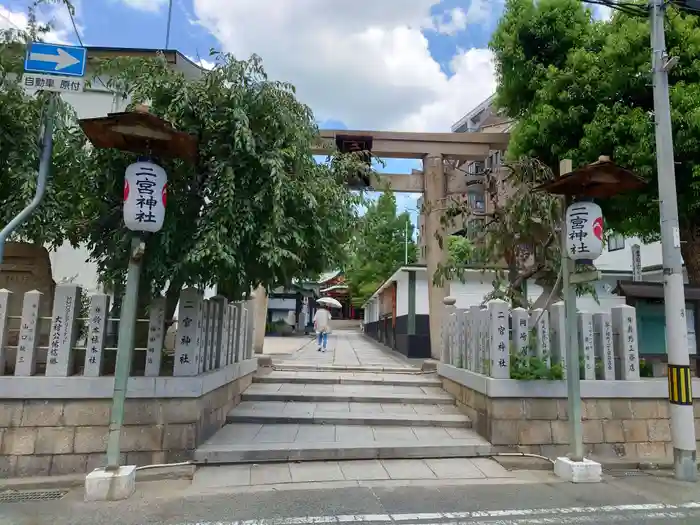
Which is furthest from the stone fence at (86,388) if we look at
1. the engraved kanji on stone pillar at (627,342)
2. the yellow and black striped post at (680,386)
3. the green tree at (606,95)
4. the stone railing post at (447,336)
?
the green tree at (606,95)

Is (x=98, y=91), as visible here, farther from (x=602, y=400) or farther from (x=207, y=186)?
(x=602, y=400)

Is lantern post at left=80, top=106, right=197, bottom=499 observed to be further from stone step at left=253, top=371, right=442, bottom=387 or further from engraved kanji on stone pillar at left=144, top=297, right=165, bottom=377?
stone step at left=253, top=371, right=442, bottom=387

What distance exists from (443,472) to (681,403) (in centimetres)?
300

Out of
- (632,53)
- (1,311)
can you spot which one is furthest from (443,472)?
(632,53)

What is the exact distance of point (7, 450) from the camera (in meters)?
5.02

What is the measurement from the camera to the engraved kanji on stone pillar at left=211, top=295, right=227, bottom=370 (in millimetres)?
6352

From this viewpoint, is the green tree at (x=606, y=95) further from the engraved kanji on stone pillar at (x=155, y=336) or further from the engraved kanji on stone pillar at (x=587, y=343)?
the engraved kanji on stone pillar at (x=155, y=336)

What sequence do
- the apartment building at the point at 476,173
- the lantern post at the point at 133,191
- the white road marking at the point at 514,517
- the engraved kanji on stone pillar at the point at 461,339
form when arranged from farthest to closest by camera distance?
the apartment building at the point at 476,173 → the engraved kanji on stone pillar at the point at 461,339 → the lantern post at the point at 133,191 → the white road marking at the point at 514,517

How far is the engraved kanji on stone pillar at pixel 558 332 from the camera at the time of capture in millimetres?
6238

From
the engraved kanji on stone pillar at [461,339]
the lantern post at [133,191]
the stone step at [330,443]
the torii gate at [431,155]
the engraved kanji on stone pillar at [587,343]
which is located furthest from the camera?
the torii gate at [431,155]

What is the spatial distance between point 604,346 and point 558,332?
0.68 metres

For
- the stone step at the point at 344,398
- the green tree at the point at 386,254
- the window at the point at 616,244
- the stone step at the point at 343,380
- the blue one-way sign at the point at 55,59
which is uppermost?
the green tree at the point at 386,254

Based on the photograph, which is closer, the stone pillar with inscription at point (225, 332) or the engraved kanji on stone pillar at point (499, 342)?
the engraved kanji on stone pillar at point (499, 342)

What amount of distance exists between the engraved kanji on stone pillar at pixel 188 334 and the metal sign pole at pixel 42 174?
182 centimetres
